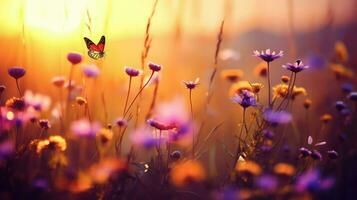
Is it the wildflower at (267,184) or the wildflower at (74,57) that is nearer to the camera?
the wildflower at (267,184)

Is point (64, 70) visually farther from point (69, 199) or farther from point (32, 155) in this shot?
point (69, 199)

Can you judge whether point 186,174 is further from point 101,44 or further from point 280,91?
point 280,91

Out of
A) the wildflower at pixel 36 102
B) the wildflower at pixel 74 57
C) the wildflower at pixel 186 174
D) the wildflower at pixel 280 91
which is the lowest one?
the wildflower at pixel 186 174

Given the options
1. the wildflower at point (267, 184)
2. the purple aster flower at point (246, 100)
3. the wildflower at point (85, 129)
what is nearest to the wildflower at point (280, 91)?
the purple aster flower at point (246, 100)

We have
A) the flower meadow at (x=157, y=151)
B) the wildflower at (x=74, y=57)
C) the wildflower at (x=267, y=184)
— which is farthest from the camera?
the wildflower at (x=74, y=57)

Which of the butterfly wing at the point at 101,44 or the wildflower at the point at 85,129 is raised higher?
the butterfly wing at the point at 101,44

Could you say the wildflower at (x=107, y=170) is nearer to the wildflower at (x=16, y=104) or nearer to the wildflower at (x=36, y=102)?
the wildflower at (x=16, y=104)

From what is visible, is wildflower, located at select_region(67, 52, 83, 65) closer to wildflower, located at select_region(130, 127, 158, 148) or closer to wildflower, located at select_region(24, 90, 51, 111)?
wildflower, located at select_region(24, 90, 51, 111)

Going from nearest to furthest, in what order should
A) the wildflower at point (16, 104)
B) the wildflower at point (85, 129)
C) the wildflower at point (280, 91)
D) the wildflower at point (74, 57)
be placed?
the wildflower at point (85, 129)
the wildflower at point (16, 104)
the wildflower at point (74, 57)
the wildflower at point (280, 91)

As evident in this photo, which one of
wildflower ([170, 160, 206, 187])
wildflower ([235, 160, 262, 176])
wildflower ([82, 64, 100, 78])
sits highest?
wildflower ([82, 64, 100, 78])

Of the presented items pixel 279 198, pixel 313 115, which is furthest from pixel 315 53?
pixel 279 198

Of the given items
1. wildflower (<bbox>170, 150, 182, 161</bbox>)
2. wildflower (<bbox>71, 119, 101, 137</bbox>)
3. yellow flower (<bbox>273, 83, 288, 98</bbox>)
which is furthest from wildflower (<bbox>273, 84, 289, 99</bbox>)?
wildflower (<bbox>71, 119, 101, 137</bbox>)
